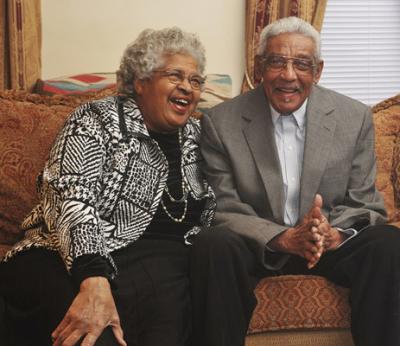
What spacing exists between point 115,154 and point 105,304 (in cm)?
51

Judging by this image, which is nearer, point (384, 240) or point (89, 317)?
point (89, 317)

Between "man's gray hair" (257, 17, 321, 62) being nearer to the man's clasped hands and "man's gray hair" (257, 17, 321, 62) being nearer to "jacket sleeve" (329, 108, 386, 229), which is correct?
"jacket sleeve" (329, 108, 386, 229)

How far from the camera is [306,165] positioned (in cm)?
228

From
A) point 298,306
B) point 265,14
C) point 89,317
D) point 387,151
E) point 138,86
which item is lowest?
point 298,306

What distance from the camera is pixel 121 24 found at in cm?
358

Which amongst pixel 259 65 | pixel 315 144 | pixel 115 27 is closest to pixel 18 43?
pixel 115 27

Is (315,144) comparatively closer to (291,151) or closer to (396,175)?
(291,151)

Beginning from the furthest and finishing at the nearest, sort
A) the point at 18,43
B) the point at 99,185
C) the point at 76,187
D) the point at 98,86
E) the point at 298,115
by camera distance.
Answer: the point at 18,43
the point at 98,86
the point at 298,115
the point at 99,185
the point at 76,187

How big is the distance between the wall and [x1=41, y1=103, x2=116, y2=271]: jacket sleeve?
1564 mm

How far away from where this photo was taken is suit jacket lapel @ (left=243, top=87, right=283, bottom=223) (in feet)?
7.43

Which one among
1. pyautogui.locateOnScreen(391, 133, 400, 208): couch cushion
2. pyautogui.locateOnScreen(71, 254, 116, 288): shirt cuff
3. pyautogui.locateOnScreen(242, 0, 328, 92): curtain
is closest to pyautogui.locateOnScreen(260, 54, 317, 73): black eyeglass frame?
pyautogui.locateOnScreen(391, 133, 400, 208): couch cushion

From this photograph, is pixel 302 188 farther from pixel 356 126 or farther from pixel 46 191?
pixel 46 191

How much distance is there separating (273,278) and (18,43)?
1.89m

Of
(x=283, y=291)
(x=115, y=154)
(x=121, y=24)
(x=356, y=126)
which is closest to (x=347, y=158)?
(x=356, y=126)
